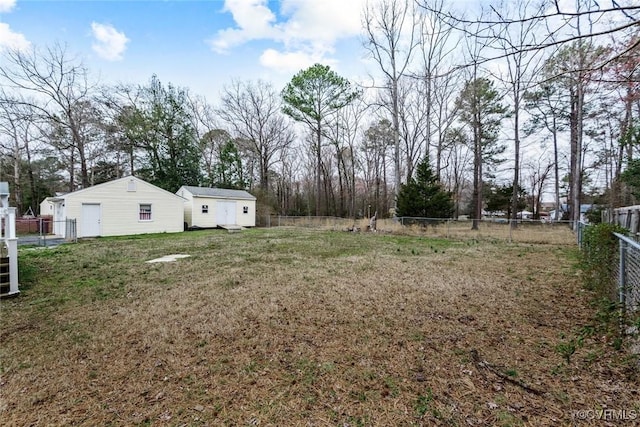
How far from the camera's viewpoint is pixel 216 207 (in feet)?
61.3

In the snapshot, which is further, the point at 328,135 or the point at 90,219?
the point at 328,135

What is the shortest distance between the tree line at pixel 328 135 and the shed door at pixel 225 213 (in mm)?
3654

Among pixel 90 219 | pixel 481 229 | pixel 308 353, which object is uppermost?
pixel 90 219

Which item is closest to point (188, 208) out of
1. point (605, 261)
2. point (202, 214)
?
point (202, 214)

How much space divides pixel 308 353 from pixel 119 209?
15150 millimetres

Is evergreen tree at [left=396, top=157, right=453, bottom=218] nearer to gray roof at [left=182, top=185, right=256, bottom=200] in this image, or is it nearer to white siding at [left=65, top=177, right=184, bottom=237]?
gray roof at [left=182, top=185, right=256, bottom=200]

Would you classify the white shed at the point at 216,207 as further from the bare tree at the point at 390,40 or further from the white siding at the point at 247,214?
the bare tree at the point at 390,40

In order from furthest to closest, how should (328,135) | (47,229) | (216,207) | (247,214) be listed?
(328,135), (247,214), (216,207), (47,229)

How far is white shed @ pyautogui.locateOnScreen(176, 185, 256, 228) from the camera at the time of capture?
17.8 metres

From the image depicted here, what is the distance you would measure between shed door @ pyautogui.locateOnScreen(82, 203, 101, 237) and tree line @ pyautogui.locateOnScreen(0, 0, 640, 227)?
25.6 ft

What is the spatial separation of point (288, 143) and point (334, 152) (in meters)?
4.56

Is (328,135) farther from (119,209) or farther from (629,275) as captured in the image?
(629,275)

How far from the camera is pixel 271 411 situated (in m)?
1.87

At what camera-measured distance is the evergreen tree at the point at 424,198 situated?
1505 centimetres
